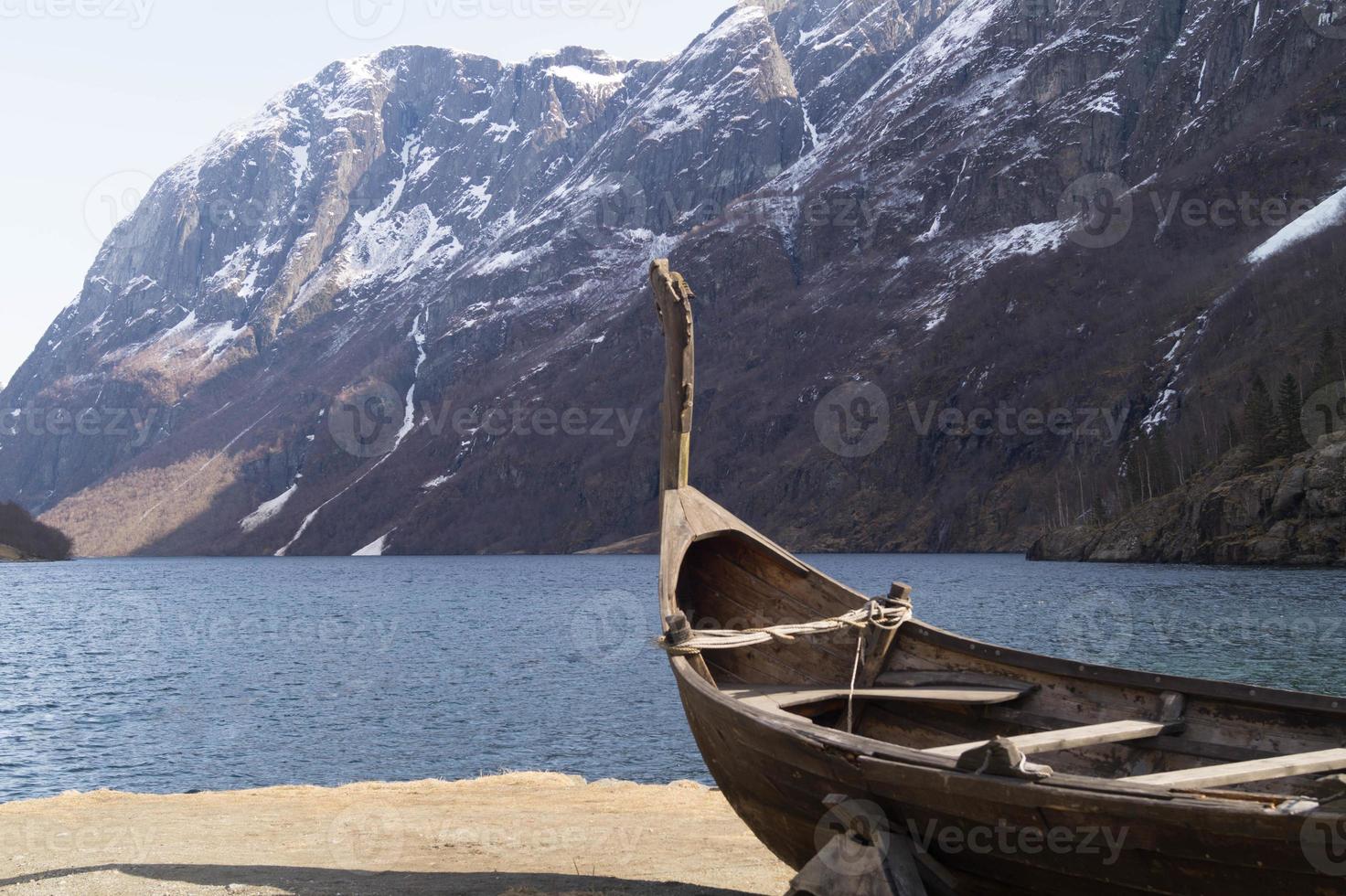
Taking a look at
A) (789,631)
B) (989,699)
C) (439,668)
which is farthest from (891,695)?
(439,668)

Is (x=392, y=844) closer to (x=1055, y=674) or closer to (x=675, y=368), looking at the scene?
(x=675, y=368)

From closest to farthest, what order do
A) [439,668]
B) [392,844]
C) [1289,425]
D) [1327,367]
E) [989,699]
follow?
[989,699], [392,844], [439,668], [1289,425], [1327,367]

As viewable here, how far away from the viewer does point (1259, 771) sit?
8789 mm

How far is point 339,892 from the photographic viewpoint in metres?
11.9

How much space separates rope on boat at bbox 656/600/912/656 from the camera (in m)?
12.4

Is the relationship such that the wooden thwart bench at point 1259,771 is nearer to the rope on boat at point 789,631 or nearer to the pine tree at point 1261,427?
the rope on boat at point 789,631

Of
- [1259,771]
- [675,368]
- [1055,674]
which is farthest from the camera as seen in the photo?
[675,368]

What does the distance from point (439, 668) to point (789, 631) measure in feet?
133

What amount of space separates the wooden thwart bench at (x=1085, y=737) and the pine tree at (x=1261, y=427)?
102 metres

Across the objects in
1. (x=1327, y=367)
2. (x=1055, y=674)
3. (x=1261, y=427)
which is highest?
(x=1327, y=367)

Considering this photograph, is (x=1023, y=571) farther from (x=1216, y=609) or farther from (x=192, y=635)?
(x=192, y=635)

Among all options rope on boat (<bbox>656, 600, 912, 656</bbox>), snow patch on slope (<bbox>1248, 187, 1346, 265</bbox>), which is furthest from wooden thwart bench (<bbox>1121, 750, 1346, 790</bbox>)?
snow patch on slope (<bbox>1248, 187, 1346, 265</bbox>)

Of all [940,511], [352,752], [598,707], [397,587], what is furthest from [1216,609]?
[940,511]

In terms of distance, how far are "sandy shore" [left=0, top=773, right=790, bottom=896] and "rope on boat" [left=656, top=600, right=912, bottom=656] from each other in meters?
2.40
